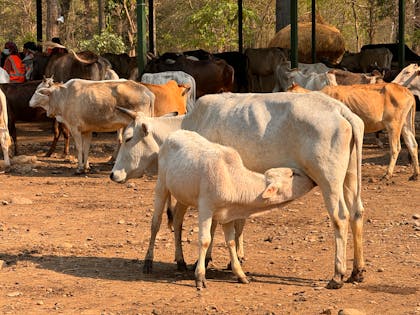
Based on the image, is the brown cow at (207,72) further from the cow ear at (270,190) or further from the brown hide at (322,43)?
the cow ear at (270,190)

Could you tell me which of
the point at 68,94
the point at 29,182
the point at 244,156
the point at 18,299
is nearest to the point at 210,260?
the point at 244,156

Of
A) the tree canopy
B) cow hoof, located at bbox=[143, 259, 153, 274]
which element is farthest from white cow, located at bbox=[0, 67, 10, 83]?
cow hoof, located at bbox=[143, 259, 153, 274]

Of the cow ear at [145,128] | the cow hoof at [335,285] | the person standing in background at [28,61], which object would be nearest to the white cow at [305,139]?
the cow hoof at [335,285]

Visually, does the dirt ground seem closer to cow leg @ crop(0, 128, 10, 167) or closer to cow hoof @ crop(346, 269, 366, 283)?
cow hoof @ crop(346, 269, 366, 283)

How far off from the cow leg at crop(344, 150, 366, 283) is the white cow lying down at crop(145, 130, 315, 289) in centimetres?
46

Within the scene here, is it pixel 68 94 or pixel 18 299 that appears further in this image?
pixel 68 94

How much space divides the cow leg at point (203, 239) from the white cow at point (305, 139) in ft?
2.28

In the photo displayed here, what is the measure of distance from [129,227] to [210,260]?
218 cm

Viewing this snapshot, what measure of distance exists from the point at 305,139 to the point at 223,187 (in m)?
0.83

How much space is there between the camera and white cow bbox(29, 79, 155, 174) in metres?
15.0

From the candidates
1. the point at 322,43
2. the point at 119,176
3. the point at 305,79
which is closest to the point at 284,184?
the point at 119,176

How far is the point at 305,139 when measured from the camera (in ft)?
26.9

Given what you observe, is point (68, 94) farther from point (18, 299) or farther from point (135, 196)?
point (18, 299)

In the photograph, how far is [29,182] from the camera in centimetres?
1452
